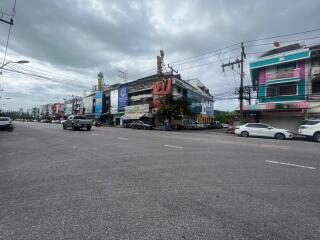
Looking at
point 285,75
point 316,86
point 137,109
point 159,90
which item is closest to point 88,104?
point 137,109

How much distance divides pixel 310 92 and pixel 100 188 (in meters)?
27.5

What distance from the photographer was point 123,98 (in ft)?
170

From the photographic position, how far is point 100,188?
4402 mm

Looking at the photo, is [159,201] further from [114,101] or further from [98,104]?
[98,104]

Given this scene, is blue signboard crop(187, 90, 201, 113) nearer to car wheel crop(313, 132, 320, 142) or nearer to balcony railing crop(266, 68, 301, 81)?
balcony railing crop(266, 68, 301, 81)

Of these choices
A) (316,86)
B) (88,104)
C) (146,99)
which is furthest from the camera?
(88,104)

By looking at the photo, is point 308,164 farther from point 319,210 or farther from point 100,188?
point 100,188

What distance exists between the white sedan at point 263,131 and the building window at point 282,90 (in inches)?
344

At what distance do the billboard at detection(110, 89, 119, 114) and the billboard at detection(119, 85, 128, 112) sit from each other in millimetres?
1681

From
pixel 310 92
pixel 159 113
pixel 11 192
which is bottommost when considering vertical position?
pixel 11 192

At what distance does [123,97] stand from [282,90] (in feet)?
118

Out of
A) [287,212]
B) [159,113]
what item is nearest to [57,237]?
[287,212]

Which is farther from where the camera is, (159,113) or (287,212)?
(159,113)

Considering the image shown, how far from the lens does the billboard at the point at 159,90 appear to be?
41.7 m
